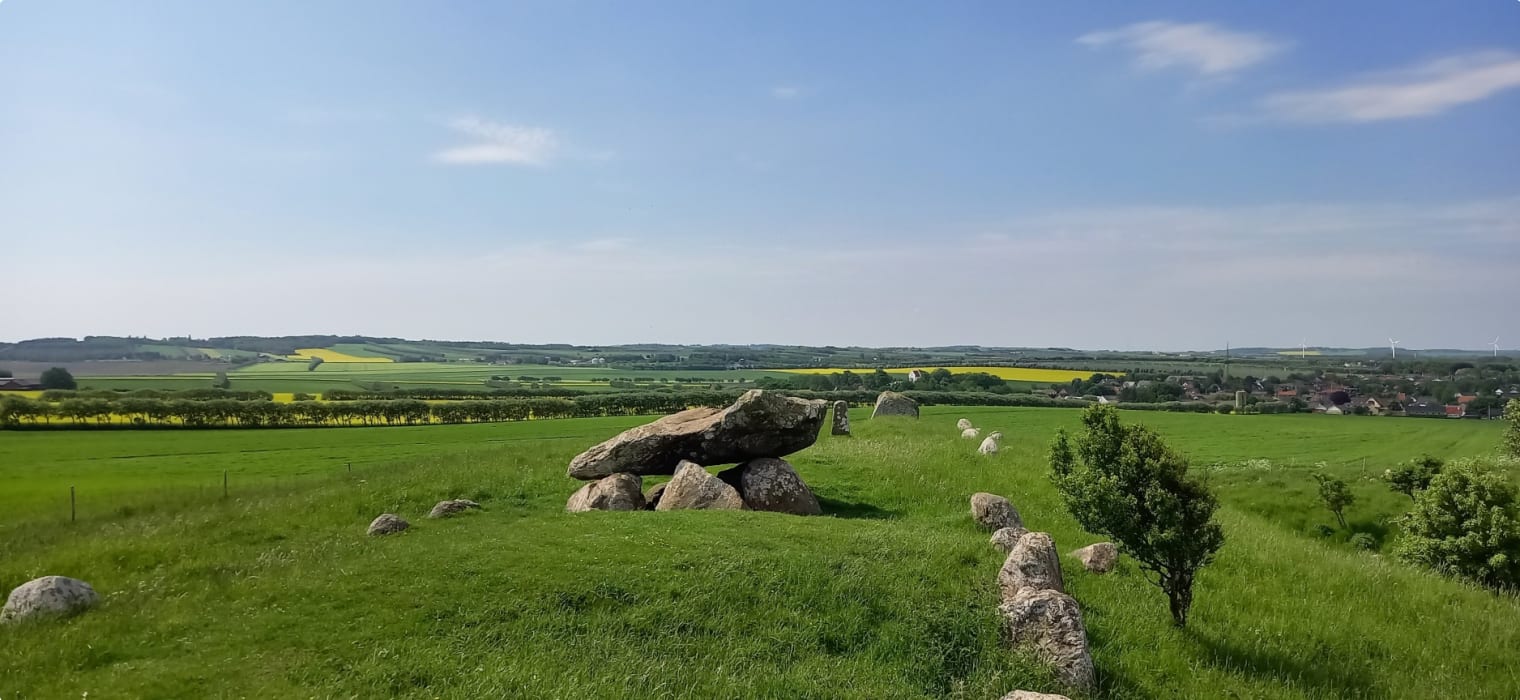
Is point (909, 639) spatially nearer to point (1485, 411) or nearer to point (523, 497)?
point (523, 497)

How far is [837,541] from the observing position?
18.9 m

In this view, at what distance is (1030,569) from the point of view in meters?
16.4

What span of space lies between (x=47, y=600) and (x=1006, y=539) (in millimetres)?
20885

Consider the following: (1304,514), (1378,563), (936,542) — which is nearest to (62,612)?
(936,542)

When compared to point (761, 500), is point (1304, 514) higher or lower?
lower

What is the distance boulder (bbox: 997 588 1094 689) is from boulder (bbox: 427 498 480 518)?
17.3 m

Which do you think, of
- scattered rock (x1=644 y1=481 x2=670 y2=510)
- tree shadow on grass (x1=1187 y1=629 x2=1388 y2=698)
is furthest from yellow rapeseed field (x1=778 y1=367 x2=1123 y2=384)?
tree shadow on grass (x1=1187 y1=629 x2=1388 y2=698)

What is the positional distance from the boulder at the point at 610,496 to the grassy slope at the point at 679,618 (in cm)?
233

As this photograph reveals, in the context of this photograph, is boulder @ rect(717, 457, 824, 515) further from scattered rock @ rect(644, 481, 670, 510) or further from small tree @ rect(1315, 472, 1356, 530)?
small tree @ rect(1315, 472, 1356, 530)

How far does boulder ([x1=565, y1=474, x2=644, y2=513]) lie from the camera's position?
24094mm

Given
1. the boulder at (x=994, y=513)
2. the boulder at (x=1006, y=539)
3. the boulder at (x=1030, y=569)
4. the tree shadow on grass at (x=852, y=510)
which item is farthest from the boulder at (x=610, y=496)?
the boulder at (x=1030, y=569)

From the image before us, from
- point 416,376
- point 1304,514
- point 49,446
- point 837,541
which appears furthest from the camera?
point 416,376

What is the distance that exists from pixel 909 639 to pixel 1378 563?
62.9ft

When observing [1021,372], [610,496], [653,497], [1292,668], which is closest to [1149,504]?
[1292,668]
